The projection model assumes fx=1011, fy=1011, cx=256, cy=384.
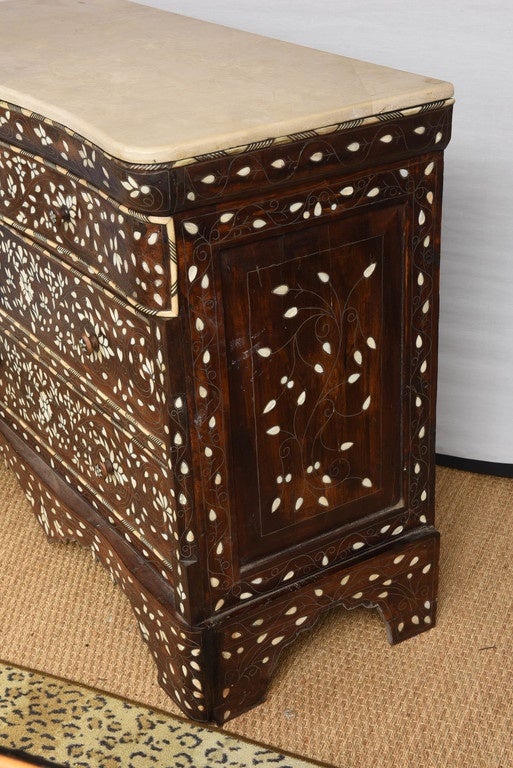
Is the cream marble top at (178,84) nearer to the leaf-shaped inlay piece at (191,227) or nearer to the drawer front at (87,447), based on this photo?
the leaf-shaped inlay piece at (191,227)

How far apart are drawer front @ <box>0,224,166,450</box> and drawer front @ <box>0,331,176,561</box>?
8 cm

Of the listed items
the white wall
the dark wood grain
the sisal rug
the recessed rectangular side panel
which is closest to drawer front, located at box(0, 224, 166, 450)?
the dark wood grain

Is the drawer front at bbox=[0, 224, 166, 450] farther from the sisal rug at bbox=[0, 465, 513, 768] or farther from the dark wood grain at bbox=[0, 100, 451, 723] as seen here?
the sisal rug at bbox=[0, 465, 513, 768]

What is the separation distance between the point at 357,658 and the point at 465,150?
44.7 inches

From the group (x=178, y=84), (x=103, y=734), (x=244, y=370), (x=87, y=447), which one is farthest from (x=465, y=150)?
(x=103, y=734)

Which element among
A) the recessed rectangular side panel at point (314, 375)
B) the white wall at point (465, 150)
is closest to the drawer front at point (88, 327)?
the recessed rectangular side panel at point (314, 375)

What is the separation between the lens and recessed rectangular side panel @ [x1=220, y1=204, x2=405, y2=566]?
5.30 ft

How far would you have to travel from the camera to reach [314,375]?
1727 mm

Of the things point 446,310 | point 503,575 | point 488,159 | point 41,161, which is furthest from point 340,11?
point 503,575

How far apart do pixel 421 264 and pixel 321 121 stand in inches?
A: 13.9

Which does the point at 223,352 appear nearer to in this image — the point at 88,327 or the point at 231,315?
the point at 231,315

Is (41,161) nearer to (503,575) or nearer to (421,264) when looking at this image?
(421,264)

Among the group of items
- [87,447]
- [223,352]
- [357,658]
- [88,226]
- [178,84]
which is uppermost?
[178,84]

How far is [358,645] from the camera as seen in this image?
2.05m
